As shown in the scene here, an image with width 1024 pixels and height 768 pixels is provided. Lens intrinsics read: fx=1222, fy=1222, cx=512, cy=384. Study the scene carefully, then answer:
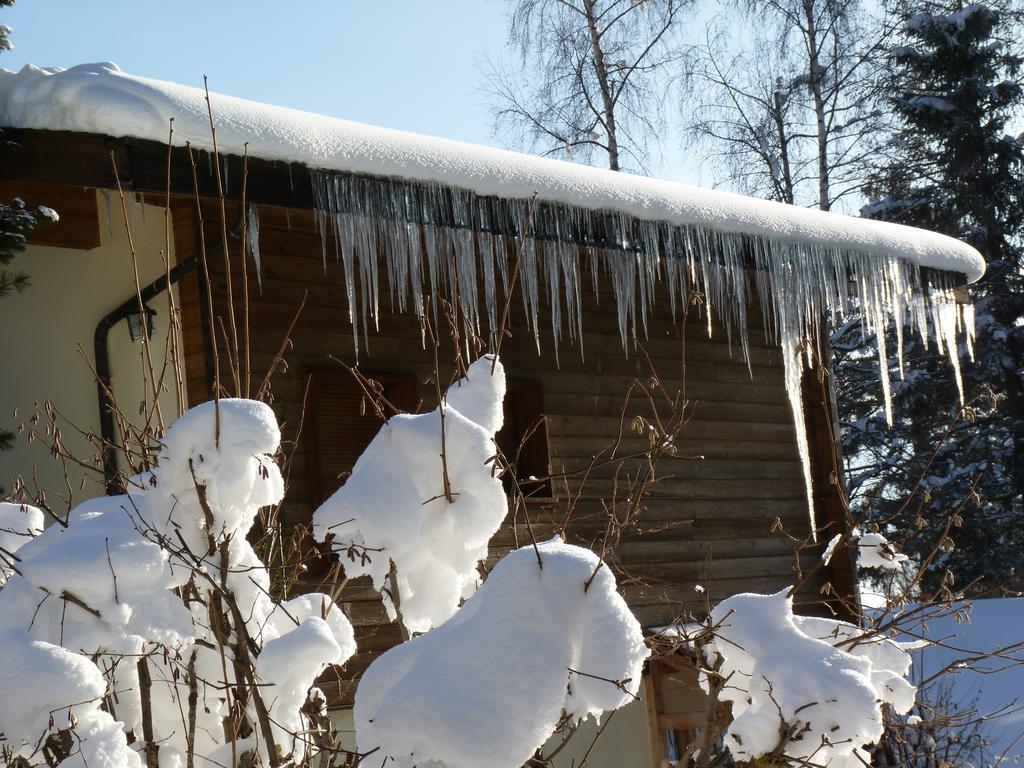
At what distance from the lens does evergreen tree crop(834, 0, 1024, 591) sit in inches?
627

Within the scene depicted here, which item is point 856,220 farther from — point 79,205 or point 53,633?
point 53,633

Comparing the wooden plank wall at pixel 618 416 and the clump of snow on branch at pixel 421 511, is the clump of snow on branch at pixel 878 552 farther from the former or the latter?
the wooden plank wall at pixel 618 416

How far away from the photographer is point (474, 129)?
17.0 metres

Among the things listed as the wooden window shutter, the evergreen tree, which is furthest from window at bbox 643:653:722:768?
the evergreen tree

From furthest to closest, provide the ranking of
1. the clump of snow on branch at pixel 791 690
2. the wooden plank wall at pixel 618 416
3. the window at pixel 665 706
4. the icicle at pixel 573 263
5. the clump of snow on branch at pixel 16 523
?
1. the window at pixel 665 706
2. the wooden plank wall at pixel 618 416
3. the icicle at pixel 573 263
4. the clump of snow on branch at pixel 16 523
5. the clump of snow on branch at pixel 791 690

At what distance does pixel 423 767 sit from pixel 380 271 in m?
5.52

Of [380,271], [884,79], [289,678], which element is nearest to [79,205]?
[380,271]

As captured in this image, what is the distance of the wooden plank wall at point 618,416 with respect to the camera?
21.1ft

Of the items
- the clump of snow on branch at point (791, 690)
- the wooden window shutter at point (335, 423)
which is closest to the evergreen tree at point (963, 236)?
the wooden window shutter at point (335, 423)

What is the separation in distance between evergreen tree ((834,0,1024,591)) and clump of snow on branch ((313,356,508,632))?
561 inches

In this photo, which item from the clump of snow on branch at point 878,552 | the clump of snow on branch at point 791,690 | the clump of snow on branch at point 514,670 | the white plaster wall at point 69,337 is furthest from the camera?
the white plaster wall at point 69,337

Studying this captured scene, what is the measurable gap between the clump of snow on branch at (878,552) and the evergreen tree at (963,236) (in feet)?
40.7

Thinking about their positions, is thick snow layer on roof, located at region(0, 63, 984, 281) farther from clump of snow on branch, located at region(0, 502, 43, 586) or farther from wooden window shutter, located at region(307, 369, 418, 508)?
clump of snow on branch, located at region(0, 502, 43, 586)

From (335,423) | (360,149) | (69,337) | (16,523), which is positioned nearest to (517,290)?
(335,423)
